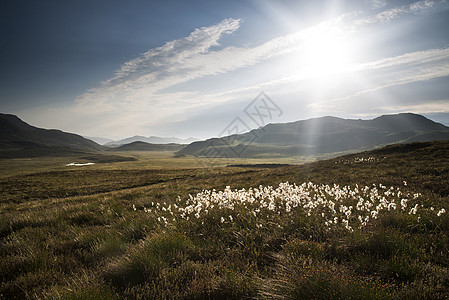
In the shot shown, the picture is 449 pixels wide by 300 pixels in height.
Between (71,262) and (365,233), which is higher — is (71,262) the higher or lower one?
the lower one

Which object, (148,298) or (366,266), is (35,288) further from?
(366,266)

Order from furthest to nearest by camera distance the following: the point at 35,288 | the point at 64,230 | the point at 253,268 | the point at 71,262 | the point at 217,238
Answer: the point at 64,230
the point at 217,238
the point at 71,262
the point at 253,268
the point at 35,288

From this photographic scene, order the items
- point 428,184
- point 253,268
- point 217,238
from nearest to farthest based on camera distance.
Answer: point 253,268
point 217,238
point 428,184

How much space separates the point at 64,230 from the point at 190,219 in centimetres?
420

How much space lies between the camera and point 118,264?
3.66m

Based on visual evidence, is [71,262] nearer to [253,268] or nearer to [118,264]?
[118,264]

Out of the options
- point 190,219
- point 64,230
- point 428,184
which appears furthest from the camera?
point 428,184

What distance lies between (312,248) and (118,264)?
3.61m

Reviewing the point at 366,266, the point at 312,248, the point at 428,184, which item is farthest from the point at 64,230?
the point at 428,184

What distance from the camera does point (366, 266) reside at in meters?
3.36

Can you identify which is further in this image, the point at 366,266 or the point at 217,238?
the point at 217,238

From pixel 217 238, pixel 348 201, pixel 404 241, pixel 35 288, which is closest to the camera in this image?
pixel 35 288

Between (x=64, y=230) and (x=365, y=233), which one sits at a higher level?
(x=365, y=233)

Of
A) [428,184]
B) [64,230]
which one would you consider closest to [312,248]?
[64,230]
